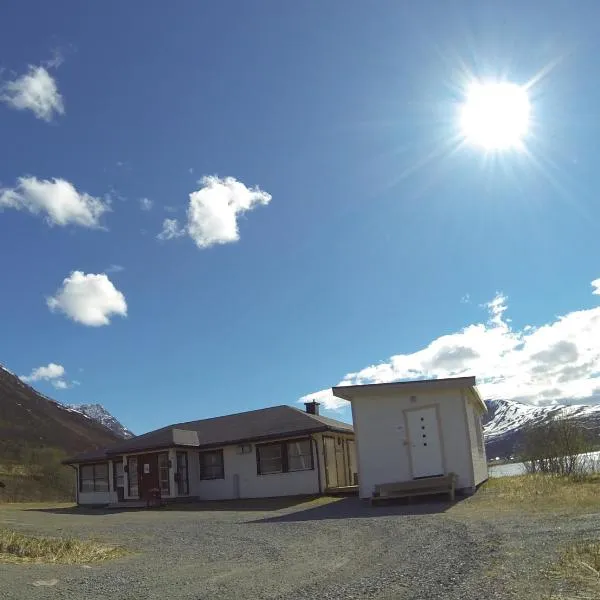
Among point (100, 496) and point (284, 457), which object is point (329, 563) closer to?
point (284, 457)

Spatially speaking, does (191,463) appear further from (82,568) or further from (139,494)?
(82,568)

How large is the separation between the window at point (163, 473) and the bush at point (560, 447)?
14.7m

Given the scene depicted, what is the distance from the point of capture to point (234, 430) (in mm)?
27172

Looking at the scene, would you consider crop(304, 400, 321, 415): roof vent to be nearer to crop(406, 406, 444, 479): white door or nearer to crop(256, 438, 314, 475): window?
crop(256, 438, 314, 475): window

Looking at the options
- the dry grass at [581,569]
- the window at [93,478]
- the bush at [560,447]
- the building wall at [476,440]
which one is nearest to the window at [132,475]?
the window at [93,478]

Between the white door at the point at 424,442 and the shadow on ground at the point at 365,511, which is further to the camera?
the white door at the point at 424,442

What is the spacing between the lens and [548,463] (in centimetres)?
2462

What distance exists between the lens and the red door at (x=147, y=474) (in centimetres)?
2638

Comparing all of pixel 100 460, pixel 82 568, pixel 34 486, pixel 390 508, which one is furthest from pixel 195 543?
pixel 34 486

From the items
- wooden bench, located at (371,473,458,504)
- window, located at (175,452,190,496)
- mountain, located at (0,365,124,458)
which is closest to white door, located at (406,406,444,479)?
wooden bench, located at (371,473,458,504)

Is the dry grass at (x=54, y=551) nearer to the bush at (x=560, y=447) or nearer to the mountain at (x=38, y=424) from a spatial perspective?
the bush at (x=560, y=447)

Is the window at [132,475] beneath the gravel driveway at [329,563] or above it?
above

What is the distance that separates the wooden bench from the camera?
673 inches

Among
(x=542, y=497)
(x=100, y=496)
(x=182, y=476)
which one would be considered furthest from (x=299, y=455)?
(x=542, y=497)
